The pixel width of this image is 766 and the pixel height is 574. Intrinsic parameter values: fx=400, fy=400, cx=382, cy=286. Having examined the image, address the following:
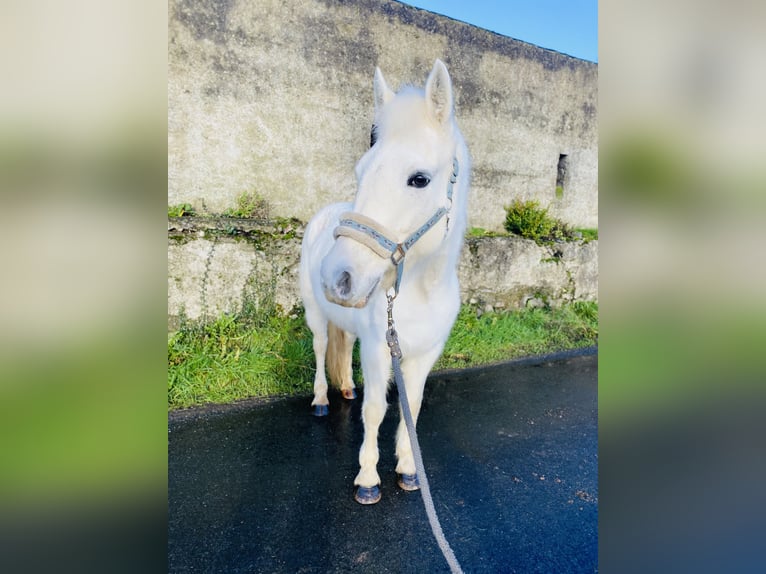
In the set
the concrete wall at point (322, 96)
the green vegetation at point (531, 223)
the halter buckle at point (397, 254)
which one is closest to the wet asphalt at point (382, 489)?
the halter buckle at point (397, 254)

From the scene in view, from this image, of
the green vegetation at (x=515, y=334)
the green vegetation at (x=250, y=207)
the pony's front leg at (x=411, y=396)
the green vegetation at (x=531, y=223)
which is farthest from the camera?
the green vegetation at (x=531, y=223)

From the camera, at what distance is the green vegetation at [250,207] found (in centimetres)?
539

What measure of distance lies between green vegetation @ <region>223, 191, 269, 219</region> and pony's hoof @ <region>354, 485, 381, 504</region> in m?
4.07

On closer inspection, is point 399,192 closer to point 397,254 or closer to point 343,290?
point 397,254

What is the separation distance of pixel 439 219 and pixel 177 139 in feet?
15.0

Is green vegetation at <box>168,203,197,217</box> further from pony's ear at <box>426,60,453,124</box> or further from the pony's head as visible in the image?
pony's ear at <box>426,60,453,124</box>

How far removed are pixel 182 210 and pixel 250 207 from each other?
0.89 metres

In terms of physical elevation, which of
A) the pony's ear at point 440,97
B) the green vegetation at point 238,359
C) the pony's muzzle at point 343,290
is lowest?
the green vegetation at point 238,359

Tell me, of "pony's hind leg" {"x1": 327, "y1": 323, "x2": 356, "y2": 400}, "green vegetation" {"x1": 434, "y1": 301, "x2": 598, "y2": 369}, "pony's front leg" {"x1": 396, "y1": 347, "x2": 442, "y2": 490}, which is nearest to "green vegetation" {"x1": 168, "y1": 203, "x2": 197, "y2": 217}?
"pony's hind leg" {"x1": 327, "y1": 323, "x2": 356, "y2": 400}

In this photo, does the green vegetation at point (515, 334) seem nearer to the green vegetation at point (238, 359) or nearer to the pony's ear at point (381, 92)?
the green vegetation at point (238, 359)

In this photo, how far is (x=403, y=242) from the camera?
159 centimetres
